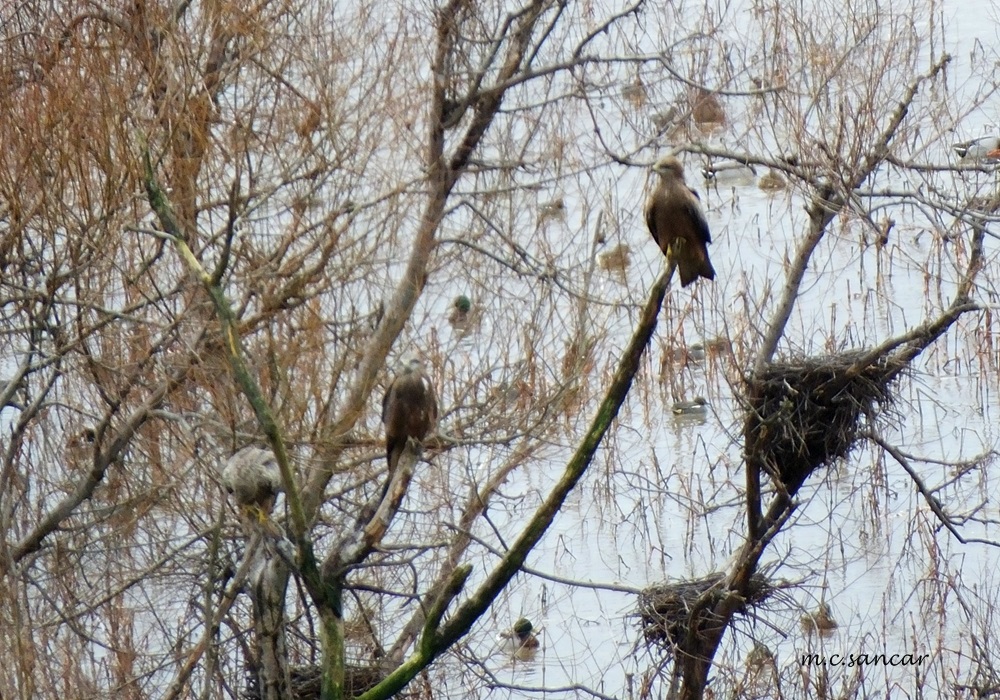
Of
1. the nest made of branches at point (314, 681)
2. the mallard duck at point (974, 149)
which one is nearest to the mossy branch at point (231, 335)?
the nest made of branches at point (314, 681)

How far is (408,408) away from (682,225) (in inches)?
47.7

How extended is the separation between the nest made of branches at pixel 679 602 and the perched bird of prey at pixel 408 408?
6.46 ft

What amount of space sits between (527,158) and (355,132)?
4.52 feet

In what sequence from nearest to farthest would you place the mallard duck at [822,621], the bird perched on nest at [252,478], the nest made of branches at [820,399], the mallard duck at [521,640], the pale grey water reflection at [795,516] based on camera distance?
the bird perched on nest at [252,478] → the nest made of branches at [820,399] → the mallard duck at [822,621] → the mallard duck at [521,640] → the pale grey water reflection at [795,516]

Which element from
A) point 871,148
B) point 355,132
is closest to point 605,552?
point 871,148

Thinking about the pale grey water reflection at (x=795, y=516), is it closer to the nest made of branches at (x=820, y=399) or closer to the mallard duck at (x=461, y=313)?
the mallard duck at (x=461, y=313)

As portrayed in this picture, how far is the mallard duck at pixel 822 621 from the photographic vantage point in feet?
26.7

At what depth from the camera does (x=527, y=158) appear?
774cm

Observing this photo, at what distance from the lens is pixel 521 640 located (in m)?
8.78

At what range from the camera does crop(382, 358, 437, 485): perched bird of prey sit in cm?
505

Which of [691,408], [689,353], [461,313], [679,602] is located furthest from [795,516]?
[461,313]

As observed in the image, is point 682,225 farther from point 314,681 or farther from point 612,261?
point 612,261

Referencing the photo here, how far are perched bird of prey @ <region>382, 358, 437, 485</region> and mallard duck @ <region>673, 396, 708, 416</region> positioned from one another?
195 inches

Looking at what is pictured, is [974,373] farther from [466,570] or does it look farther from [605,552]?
[466,570]
